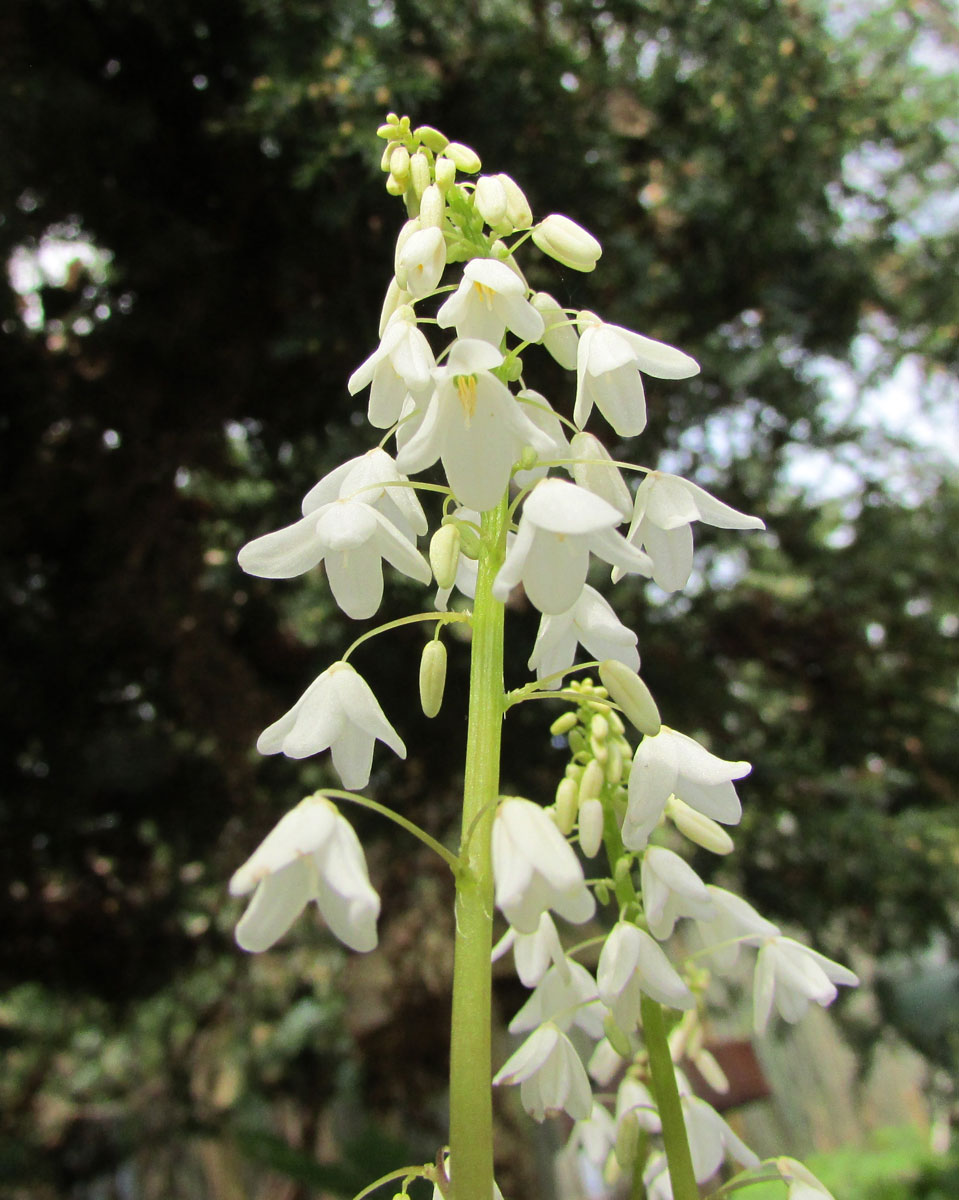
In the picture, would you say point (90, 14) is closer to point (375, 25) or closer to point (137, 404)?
point (375, 25)

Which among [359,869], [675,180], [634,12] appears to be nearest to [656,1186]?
[359,869]

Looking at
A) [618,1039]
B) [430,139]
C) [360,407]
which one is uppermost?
[360,407]

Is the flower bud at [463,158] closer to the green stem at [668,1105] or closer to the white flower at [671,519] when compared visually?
the white flower at [671,519]

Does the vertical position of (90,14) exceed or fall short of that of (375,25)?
it exceeds it

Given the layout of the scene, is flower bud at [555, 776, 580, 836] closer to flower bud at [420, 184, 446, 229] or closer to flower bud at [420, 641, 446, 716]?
flower bud at [420, 641, 446, 716]

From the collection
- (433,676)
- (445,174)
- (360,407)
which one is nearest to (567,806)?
(433,676)

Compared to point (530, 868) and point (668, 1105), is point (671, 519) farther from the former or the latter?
point (668, 1105)
